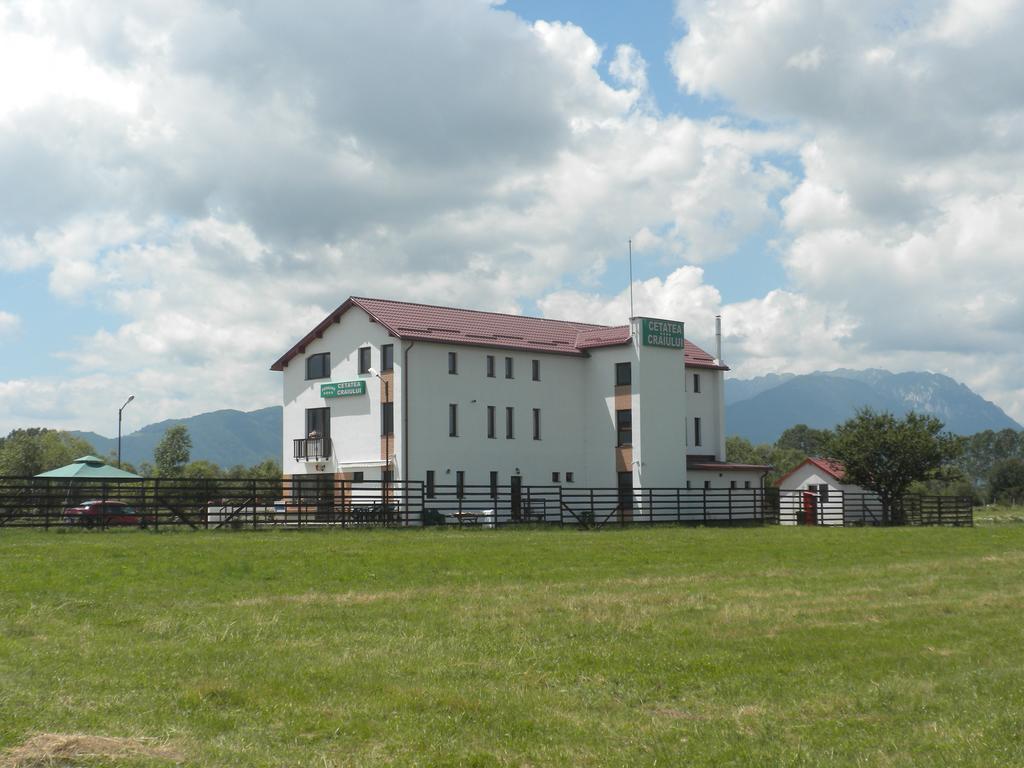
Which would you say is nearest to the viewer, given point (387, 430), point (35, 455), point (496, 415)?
point (387, 430)

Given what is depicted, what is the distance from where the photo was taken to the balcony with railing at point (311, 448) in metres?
52.1

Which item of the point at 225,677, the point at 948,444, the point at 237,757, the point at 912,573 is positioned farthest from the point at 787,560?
the point at 948,444

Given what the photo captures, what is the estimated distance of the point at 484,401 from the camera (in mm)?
51031

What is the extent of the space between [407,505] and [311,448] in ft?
52.7

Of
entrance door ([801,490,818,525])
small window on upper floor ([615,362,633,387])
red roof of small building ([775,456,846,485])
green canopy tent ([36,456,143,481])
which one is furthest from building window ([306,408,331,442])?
red roof of small building ([775,456,846,485])

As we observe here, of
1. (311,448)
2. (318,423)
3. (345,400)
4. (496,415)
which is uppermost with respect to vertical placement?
(345,400)

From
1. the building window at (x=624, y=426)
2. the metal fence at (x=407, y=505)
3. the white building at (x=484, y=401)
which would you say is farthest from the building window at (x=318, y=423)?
the building window at (x=624, y=426)

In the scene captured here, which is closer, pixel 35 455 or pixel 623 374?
pixel 623 374

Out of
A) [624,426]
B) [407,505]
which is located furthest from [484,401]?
[407,505]

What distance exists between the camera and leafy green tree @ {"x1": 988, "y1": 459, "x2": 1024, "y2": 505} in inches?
4993

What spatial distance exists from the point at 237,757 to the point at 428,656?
400cm

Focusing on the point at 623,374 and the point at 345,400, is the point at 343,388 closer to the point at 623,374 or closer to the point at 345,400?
the point at 345,400

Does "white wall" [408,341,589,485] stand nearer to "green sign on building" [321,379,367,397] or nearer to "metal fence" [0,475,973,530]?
"metal fence" [0,475,973,530]

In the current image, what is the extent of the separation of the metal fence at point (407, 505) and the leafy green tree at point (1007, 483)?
78.4 m
